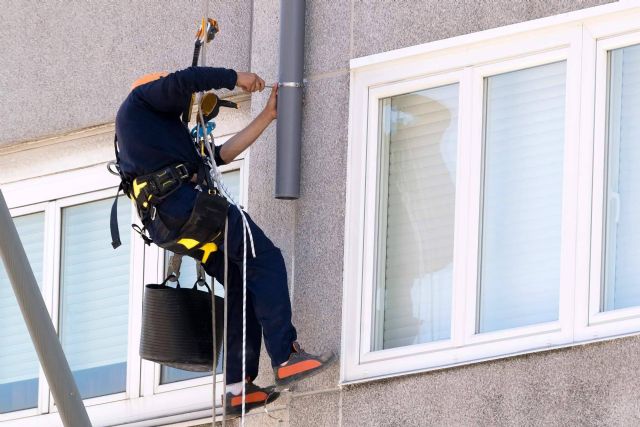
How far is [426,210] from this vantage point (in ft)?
30.6

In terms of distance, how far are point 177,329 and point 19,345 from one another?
6.89ft

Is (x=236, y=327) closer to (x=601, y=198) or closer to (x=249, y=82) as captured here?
(x=249, y=82)

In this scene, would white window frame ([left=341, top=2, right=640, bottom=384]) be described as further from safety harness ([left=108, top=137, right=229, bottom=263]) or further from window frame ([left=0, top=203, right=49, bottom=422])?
window frame ([left=0, top=203, right=49, bottom=422])

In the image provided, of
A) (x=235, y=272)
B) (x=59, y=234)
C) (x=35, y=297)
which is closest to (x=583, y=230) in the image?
(x=235, y=272)

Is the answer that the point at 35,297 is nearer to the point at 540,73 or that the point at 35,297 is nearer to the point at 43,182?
the point at 540,73

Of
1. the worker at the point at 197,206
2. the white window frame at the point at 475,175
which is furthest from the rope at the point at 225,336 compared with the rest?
the white window frame at the point at 475,175

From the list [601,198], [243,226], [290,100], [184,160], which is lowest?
[243,226]

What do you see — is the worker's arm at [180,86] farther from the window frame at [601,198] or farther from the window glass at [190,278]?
the window frame at [601,198]

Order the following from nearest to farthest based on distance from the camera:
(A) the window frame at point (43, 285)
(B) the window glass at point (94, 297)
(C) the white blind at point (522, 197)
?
1. (C) the white blind at point (522, 197)
2. (B) the window glass at point (94, 297)
3. (A) the window frame at point (43, 285)

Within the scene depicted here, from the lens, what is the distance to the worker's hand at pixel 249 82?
368 inches

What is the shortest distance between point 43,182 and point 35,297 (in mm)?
3421

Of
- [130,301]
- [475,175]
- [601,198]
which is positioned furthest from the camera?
[130,301]

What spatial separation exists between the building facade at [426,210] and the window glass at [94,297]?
0.07 ft

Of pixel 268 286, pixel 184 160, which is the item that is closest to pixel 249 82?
pixel 184 160
